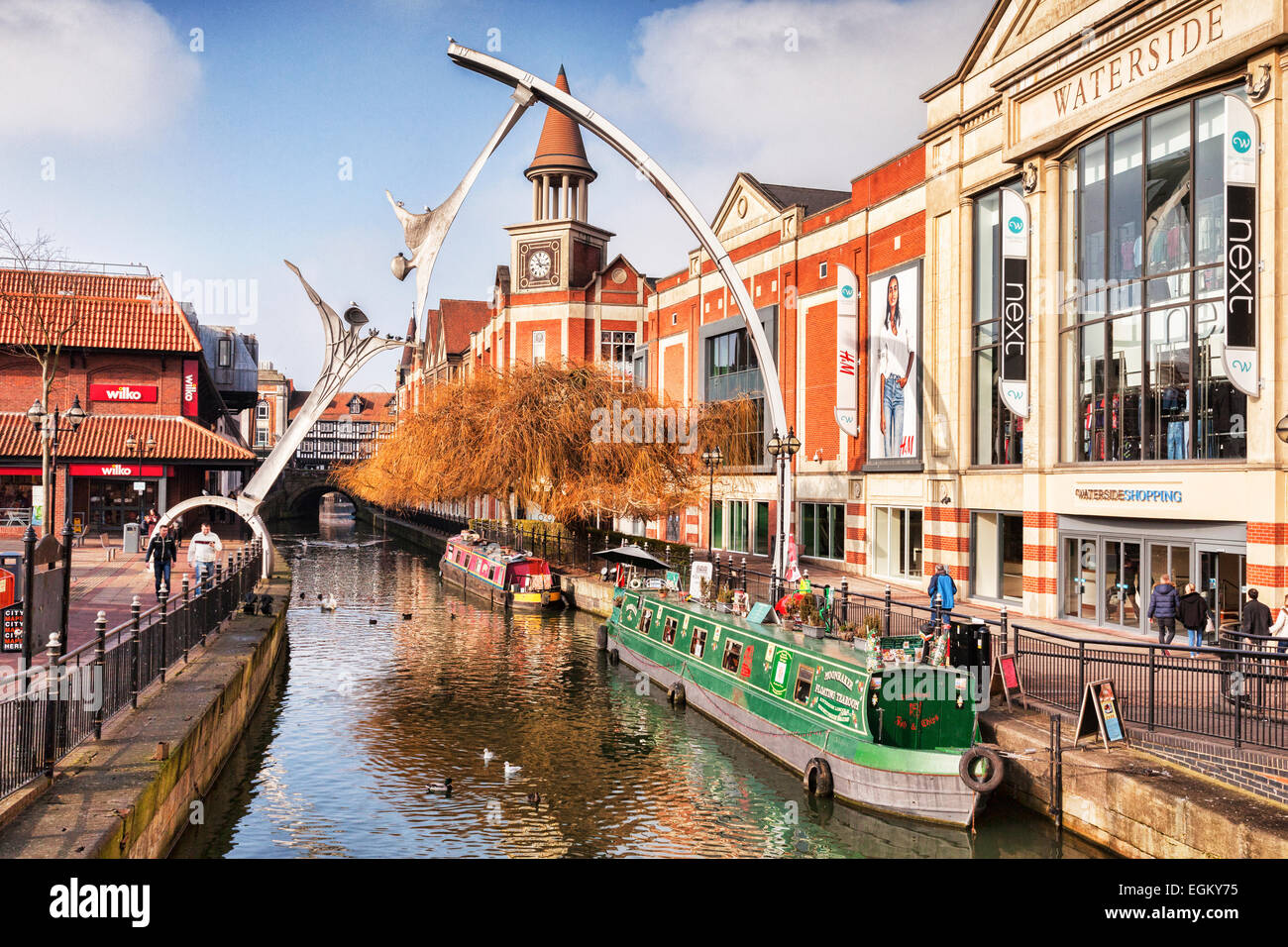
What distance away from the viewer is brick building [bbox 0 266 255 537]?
141 ft

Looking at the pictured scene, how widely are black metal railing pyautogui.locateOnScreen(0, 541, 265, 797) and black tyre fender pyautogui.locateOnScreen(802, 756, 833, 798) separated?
9.37 metres

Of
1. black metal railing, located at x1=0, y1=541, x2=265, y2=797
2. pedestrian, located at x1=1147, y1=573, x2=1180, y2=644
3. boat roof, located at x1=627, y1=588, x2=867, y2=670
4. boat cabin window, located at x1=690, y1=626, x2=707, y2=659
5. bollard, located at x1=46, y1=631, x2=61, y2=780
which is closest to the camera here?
black metal railing, located at x1=0, y1=541, x2=265, y2=797

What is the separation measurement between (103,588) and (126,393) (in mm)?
22425

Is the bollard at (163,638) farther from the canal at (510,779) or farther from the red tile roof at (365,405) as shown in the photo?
the red tile roof at (365,405)

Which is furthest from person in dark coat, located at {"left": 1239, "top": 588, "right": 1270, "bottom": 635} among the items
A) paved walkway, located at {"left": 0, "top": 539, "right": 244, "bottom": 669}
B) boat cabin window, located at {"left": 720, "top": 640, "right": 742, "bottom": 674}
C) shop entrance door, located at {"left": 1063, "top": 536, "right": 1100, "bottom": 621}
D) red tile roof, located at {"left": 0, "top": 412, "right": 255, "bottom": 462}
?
red tile roof, located at {"left": 0, "top": 412, "right": 255, "bottom": 462}

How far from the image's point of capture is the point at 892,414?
1217 inches

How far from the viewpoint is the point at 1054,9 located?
2367cm

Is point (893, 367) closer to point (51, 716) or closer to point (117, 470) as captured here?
point (51, 716)

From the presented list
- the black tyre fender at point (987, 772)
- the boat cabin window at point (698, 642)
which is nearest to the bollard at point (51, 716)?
the black tyre fender at point (987, 772)

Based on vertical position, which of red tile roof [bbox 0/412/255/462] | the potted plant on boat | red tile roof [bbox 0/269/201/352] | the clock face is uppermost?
the clock face

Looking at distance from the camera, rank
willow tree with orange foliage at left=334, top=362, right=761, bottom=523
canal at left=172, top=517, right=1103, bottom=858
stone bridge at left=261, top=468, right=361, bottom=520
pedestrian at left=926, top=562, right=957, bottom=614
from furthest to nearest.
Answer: stone bridge at left=261, top=468, right=361, bottom=520 < willow tree with orange foliage at left=334, top=362, right=761, bottom=523 < pedestrian at left=926, top=562, right=957, bottom=614 < canal at left=172, top=517, right=1103, bottom=858

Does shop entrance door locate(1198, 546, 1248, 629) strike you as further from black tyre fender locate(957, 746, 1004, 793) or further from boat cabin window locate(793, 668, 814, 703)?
boat cabin window locate(793, 668, 814, 703)

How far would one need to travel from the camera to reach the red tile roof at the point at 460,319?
100938 mm
